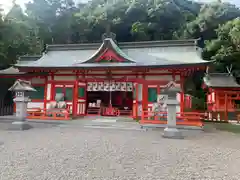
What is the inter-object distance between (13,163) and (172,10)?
36676 mm

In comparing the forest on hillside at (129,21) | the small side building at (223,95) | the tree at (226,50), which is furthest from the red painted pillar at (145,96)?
the forest on hillside at (129,21)

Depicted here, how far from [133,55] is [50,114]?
7.21 meters

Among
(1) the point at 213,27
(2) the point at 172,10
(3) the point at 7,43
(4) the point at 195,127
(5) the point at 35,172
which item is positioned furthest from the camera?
(2) the point at 172,10

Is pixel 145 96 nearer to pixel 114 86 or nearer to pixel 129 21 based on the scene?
pixel 114 86

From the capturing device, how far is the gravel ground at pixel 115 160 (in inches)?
157

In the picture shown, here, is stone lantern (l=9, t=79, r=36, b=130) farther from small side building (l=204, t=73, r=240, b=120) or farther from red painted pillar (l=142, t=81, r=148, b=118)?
small side building (l=204, t=73, r=240, b=120)

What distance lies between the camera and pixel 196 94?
83.6ft

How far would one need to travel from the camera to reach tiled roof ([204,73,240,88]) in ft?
57.6

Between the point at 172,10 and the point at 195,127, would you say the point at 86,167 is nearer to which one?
the point at 195,127

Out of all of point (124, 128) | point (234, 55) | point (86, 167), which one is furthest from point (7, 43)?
point (234, 55)

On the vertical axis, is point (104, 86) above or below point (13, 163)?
above

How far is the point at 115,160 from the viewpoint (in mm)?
4938

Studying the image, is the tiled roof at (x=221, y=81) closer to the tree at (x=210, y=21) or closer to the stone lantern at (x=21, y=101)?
the tree at (x=210, y=21)

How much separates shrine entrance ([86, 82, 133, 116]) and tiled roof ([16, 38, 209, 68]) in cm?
161
